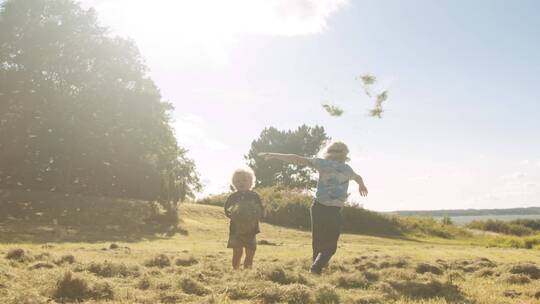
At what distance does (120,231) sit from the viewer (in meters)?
20.1

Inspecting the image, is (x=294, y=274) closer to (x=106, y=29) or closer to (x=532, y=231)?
(x=106, y=29)

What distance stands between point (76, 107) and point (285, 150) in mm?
42729

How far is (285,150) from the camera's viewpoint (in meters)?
65.5

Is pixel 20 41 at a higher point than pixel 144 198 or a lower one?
higher

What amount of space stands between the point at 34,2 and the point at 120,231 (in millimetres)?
13189

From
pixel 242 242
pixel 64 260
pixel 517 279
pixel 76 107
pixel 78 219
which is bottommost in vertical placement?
pixel 78 219

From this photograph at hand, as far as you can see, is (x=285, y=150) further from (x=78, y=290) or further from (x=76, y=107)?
(x=78, y=290)

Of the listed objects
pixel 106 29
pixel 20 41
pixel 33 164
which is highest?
pixel 106 29

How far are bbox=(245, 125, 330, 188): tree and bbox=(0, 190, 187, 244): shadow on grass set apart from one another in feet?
125

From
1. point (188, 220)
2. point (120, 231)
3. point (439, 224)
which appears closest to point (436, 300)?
point (120, 231)

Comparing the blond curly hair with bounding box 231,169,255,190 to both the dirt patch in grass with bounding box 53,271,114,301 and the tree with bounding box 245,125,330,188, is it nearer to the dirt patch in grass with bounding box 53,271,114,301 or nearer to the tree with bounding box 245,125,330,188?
the dirt patch in grass with bounding box 53,271,114,301

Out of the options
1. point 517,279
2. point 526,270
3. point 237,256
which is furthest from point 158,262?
point 526,270

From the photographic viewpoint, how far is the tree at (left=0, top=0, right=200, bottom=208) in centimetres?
2412

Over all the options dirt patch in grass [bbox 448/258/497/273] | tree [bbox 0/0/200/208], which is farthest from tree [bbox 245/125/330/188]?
dirt patch in grass [bbox 448/258/497/273]
